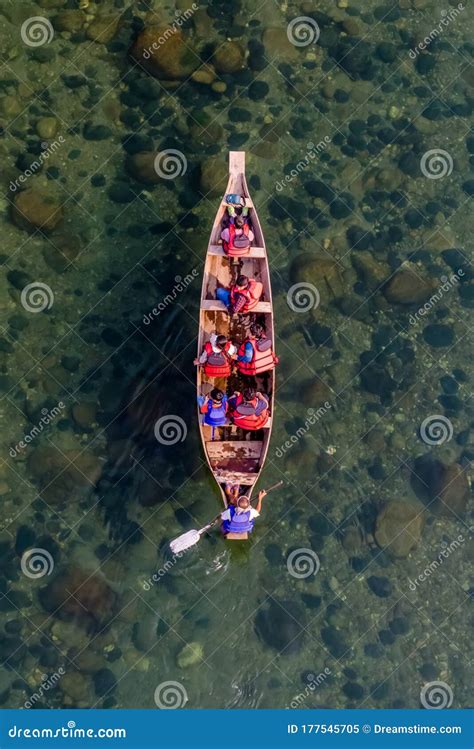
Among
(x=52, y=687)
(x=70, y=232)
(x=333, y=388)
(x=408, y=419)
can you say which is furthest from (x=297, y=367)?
(x=52, y=687)

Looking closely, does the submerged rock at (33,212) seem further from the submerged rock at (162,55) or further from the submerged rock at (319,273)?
the submerged rock at (319,273)

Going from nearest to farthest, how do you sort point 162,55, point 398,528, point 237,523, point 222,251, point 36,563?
1. point 237,523
2. point 222,251
3. point 36,563
4. point 398,528
5. point 162,55

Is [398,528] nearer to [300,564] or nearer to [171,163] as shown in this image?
[300,564]

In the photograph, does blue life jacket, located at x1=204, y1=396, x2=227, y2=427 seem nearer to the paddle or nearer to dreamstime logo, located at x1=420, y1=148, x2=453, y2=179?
the paddle

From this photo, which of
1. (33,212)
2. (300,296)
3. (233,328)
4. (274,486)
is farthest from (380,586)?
(33,212)

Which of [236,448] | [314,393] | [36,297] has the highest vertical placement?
[314,393]

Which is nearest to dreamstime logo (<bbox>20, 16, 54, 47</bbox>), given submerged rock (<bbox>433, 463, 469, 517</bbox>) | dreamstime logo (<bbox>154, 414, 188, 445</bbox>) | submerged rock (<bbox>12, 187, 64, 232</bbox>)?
submerged rock (<bbox>12, 187, 64, 232</bbox>)
